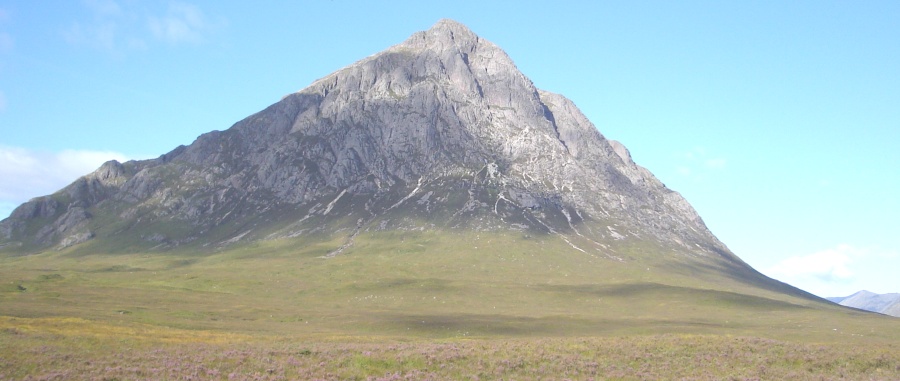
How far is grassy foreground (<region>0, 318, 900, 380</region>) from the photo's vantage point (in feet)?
143

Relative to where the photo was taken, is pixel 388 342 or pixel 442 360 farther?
pixel 388 342

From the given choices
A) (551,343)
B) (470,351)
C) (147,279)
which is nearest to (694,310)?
(551,343)

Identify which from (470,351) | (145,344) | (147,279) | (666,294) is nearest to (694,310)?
(666,294)

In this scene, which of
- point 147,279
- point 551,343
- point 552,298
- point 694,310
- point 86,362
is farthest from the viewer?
point 147,279

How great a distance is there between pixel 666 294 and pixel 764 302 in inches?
949

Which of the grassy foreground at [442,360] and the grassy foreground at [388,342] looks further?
the grassy foreground at [388,342]

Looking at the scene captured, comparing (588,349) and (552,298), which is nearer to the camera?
(588,349)

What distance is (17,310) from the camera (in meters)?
93.0

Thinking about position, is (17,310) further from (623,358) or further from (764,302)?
(764,302)

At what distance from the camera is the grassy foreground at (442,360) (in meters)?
43.5

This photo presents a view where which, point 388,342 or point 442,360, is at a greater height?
point 442,360

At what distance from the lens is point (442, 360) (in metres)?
48.1

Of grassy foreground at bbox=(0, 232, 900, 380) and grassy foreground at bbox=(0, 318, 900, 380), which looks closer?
grassy foreground at bbox=(0, 318, 900, 380)

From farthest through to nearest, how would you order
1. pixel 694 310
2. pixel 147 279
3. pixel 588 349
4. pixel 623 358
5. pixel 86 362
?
pixel 147 279, pixel 694 310, pixel 588 349, pixel 623 358, pixel 86 362
